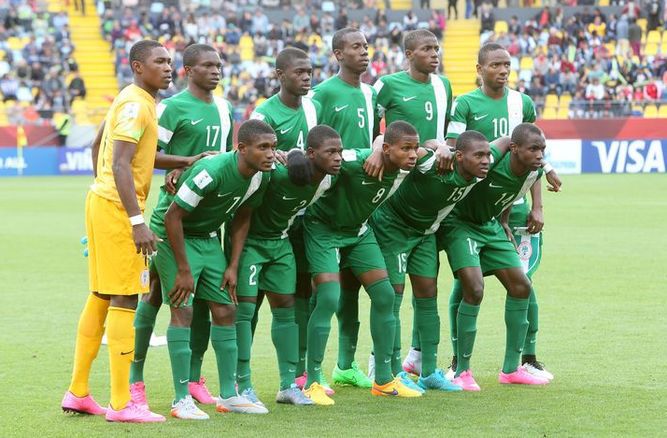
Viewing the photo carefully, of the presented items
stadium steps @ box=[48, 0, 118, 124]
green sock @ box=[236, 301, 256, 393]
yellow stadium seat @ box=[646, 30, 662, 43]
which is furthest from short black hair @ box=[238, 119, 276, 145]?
yellow stadium seat @ box=[646, 30, 662, 43]

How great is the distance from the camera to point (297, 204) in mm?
7762

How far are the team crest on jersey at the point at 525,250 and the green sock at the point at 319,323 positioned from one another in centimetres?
185

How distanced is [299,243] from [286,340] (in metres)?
0.75

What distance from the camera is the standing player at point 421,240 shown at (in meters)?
8.27

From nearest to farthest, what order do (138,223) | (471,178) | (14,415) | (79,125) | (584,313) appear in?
(138,223) < (14,415) < (471,178) < (584,313) < (79,125)

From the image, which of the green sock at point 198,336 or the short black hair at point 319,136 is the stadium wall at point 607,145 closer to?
the green sock at point 198,336

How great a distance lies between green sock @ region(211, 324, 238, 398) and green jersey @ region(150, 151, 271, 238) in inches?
24.3

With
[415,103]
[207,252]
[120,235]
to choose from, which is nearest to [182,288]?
[207,252]

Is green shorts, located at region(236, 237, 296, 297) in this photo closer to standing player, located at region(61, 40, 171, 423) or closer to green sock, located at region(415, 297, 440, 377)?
standing player, located at region(61, 40, 171, 423)

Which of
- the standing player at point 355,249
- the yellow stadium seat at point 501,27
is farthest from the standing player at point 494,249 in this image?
the yellow stadium seat at point 501,27

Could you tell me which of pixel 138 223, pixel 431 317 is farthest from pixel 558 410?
pixel 138 223

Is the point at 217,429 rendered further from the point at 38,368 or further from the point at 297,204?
the point at 38,368

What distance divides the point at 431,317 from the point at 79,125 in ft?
89.6

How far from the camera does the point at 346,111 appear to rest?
8.45 metres
